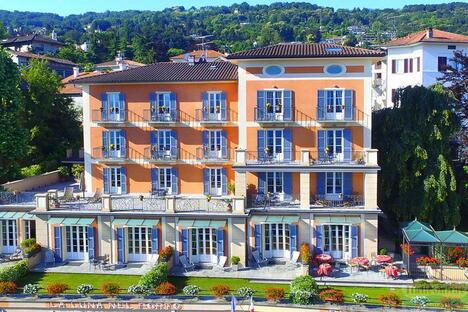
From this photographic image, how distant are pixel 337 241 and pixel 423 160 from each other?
24.0ft

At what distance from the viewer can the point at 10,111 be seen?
129ft

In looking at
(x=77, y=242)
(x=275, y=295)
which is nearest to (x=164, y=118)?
(x=77, y=242)

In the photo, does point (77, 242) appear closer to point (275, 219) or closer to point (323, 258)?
point (275, 219)

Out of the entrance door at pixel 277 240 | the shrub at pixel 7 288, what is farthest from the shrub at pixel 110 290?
the entrance door at pixel 277 240

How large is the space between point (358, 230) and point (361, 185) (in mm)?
3028

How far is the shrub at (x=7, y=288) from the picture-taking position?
2617cm

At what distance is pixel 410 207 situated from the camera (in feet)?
110

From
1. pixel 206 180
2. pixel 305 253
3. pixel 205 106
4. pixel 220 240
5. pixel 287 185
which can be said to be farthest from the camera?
pixel 206 180

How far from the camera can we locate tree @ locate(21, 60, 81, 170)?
45281 millimetres

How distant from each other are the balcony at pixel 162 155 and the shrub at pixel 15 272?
33.0ft

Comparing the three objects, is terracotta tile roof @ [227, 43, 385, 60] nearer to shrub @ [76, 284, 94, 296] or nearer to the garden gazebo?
the garden gazebo

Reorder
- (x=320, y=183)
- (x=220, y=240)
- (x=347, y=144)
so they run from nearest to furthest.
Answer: (x=220, y=240), (x=320, y=183), (x=347, y=144)

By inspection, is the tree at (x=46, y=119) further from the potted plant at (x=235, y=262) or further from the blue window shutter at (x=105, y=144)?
the potted plant at (x=235, y=262)

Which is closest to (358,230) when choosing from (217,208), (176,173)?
(217,208)
